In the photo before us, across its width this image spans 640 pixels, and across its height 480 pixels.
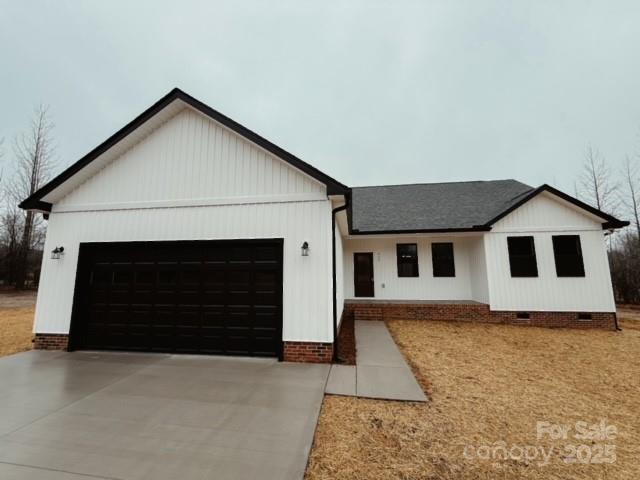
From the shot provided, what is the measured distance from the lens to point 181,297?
609cm

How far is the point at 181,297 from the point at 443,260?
10226 mm

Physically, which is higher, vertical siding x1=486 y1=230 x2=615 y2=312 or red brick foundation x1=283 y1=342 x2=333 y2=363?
vertical siding x1=486 y1=230 x2=615 y2=312

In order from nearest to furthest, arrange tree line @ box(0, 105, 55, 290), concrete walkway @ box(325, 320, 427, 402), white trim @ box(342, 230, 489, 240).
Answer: concrete walkway @ box(325, 320, 427, 402)
white trim @ box(342, 230, 489, 240)
tree line @ box(0, 105, 55, 290)

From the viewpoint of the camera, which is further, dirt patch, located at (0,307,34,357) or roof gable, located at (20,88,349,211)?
dirt patch, located at (0,307,34,357)

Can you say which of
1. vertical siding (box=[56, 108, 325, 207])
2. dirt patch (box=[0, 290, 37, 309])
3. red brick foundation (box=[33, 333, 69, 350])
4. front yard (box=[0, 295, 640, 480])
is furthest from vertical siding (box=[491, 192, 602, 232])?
dirt patch (box=[0, 290, 37, 309])

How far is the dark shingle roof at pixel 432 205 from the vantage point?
423 inches

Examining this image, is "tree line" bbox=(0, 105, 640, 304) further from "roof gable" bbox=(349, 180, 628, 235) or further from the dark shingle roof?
"roof gable" bbox=(349, 180, 628, 235)

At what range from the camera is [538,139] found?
21.5 metres

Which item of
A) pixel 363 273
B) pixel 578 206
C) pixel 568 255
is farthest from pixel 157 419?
pixel 578 206

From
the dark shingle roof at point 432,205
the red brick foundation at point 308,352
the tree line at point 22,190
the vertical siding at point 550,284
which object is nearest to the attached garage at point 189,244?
the red brick foundation at point 308,352

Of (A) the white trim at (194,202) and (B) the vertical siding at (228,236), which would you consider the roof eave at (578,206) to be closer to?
(B) the vertical siding at (228,236)

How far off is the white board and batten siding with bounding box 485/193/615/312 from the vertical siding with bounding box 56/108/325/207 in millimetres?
7818

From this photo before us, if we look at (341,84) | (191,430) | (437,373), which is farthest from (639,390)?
(341,84)

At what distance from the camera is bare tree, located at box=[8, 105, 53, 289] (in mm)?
22453
